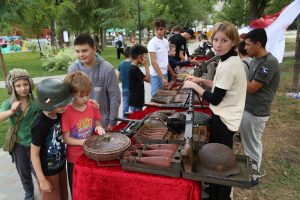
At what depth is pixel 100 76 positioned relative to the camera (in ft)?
9.88

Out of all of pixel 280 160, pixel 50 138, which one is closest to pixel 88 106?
pixel 50 138

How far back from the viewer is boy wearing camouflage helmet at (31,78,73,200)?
2.02 metres

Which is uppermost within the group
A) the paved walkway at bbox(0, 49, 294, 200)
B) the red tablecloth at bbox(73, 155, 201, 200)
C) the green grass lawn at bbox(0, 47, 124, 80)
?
the red tablecloth at bbox(73, 155, 201, 200)

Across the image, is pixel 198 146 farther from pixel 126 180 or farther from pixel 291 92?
pixel 291 92

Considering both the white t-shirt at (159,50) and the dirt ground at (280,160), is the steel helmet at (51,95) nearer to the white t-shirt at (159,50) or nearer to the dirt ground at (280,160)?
the dirt ground at (280,160)

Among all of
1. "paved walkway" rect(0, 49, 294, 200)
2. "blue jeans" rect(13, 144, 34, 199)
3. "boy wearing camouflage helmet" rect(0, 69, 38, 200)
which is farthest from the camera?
"paved walkway" rect(0, 49, 294, 200)

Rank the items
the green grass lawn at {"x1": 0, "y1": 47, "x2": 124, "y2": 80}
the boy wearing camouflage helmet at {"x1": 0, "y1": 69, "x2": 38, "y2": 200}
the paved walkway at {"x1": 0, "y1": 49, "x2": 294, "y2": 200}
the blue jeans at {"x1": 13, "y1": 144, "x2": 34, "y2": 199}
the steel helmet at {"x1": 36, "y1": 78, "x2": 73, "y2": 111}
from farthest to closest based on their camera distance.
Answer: the green grass lawn at {"x1": 0, "y1": 47, "x2": 124, "y2": 80}, the paved walkway at {"x1": 0, "y1": 49, "x2": 294, "y2": 200}, the blue jeans at {"x1": 13, "y1": 144, "x2": 34, "y2": 199}, the boy wearing camouflage helmet at {"x1": 0, "y1": 69, "x2": 38, "y2": 200}, the steel helmet at {"x1": 36, "y1": 78, "x2": 73, "y2": 111}

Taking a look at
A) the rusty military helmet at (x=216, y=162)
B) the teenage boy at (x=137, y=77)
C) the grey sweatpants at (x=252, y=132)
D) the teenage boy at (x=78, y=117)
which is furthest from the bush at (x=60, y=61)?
the rusty military helmet at (x=216, y=162)

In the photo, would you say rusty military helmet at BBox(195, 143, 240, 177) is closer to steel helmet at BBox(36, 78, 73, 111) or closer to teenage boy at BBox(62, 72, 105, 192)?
teenage boy at BBox(62, 72, 105, 192)

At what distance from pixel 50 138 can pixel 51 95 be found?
0.41 meters

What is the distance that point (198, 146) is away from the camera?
2352 mm

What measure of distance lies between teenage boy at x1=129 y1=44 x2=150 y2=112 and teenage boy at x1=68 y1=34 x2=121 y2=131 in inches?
44.3

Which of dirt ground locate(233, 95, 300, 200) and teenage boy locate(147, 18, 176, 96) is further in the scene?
teenage boy locate(147, 18, 176, 96)

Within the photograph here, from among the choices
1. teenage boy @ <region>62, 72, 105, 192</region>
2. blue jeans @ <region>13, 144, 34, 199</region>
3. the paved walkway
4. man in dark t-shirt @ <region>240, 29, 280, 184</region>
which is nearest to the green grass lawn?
the paved walkway
